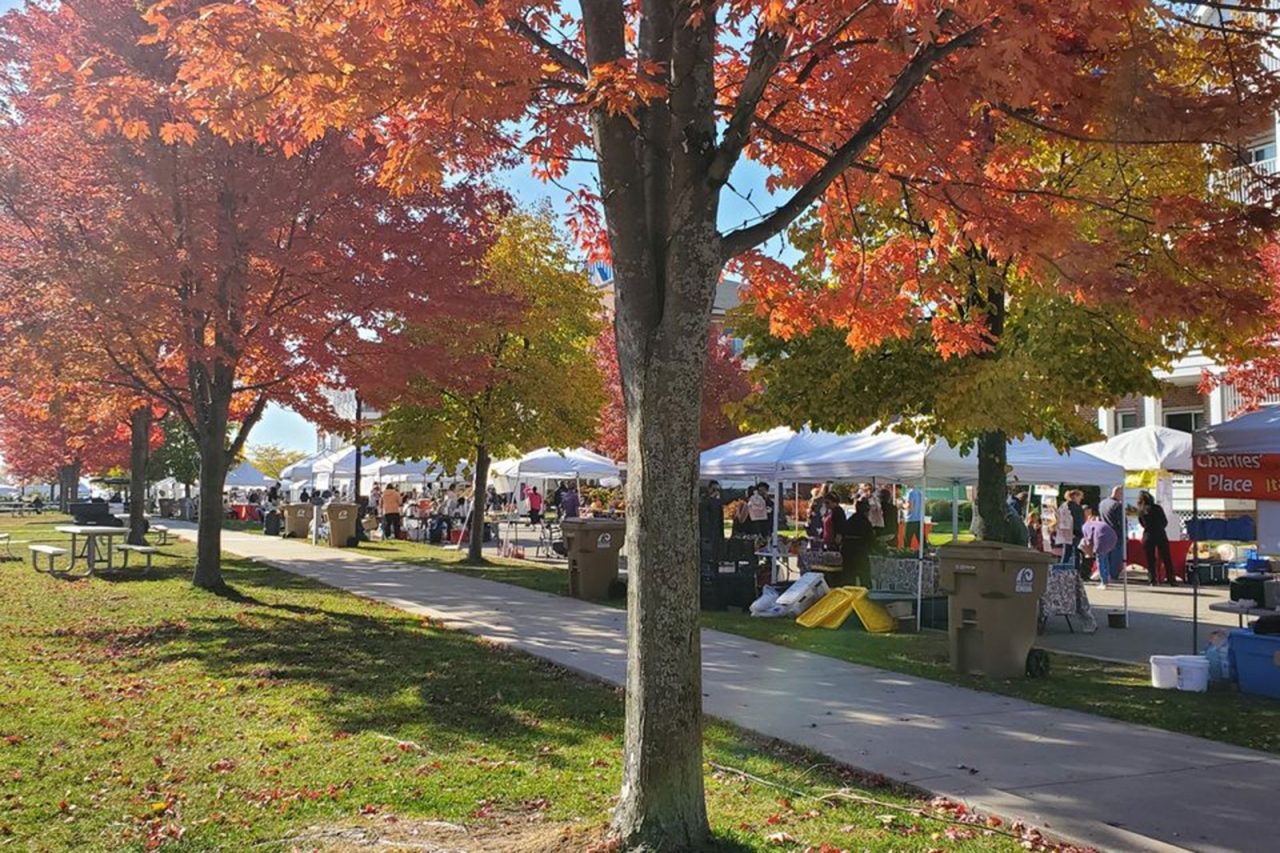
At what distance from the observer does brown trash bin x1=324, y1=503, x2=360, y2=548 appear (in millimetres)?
26750

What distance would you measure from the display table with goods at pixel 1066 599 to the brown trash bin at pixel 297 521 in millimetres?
24193

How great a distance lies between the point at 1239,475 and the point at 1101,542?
971cm

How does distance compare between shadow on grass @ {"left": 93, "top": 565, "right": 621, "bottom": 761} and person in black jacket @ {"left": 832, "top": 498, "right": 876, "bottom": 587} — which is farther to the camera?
person in black jacket @ {"left": 832, "top": 498, "right": 876, "bottom": 587}

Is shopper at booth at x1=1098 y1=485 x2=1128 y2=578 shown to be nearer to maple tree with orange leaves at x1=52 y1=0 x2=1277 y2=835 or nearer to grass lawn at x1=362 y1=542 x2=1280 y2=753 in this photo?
grass lawn at x1=362 y1=542 x2=1280 y2=753

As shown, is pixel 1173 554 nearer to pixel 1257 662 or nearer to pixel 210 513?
pixel 1257 662

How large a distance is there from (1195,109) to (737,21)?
105 inches

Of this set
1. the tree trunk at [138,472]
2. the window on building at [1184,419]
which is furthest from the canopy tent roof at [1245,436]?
the window on building at [1184,419]

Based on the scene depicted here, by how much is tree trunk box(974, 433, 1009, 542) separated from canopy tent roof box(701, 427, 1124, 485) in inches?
28.7

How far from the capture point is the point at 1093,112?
18.6 feet

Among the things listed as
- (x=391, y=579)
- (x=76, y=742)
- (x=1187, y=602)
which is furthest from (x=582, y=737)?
(x=1187, y=602)

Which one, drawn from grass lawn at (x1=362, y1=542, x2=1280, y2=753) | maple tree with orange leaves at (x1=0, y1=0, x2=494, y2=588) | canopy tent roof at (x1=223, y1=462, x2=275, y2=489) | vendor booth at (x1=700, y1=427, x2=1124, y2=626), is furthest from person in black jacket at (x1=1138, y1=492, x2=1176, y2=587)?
canopy tent roof at (x1=223, y1=462, x2=275, y2=489)

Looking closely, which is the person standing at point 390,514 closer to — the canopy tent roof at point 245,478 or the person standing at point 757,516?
the person standing at point 757,516

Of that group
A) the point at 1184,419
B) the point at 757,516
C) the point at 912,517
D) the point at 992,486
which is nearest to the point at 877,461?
the point at 992,486

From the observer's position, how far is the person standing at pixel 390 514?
31688 mm
